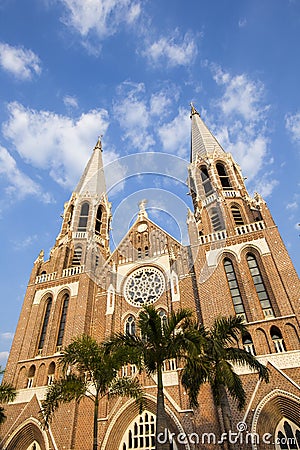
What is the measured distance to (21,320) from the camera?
23.2 m

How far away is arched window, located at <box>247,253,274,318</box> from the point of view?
1798 cm

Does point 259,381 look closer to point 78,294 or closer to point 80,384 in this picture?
point 80,384

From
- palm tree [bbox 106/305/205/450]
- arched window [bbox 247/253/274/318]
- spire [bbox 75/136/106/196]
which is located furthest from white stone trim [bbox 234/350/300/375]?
spire [bbox 75/136/106/196]

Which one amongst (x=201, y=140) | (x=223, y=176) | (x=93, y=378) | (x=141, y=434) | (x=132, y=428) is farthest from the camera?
(x=201, y=140)

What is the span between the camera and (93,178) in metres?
36.0

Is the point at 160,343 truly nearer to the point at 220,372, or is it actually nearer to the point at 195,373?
the point at 195,373

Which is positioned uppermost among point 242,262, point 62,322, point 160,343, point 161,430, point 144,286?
point 144,286

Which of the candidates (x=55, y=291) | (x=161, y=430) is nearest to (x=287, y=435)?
(x=161, y=430)

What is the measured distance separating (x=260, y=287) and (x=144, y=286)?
7808mm

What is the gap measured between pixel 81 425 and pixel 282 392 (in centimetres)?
1062

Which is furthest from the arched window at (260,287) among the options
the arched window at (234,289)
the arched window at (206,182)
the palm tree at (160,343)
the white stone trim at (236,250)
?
the arched window at (206,182)

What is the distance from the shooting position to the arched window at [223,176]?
2888cm

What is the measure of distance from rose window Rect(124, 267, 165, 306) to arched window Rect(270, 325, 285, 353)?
24.7 feet

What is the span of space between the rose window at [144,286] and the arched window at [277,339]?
7541 mm
